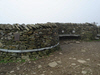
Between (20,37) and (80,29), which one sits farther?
(80,29)

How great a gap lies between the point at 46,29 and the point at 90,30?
6.72 meters

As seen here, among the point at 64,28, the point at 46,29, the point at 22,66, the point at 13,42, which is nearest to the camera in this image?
the point at 22,66

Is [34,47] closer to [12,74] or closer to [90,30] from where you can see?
[12,74]

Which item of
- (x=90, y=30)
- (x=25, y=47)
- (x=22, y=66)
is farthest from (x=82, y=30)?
(x=22, y=66)

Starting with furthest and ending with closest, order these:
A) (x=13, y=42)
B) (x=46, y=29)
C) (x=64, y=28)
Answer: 1. (x=64, y=28)
2. (x=46, y=29)
3. (x=13, y=42)

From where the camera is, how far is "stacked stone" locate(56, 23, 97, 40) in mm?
9039

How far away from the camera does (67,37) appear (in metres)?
9.54

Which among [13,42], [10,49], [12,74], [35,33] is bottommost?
[12,74]

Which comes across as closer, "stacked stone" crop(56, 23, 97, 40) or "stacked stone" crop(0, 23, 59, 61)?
"stacked stone" crop(0, 23, 59, 61)

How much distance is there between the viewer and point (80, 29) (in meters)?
9.33

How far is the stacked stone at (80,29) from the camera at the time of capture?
904 centimetres

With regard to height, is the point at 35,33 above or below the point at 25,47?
above

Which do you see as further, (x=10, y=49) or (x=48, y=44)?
(x=48, y=44)

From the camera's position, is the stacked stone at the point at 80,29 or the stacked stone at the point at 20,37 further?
the stacked stone at the point at 80,29
